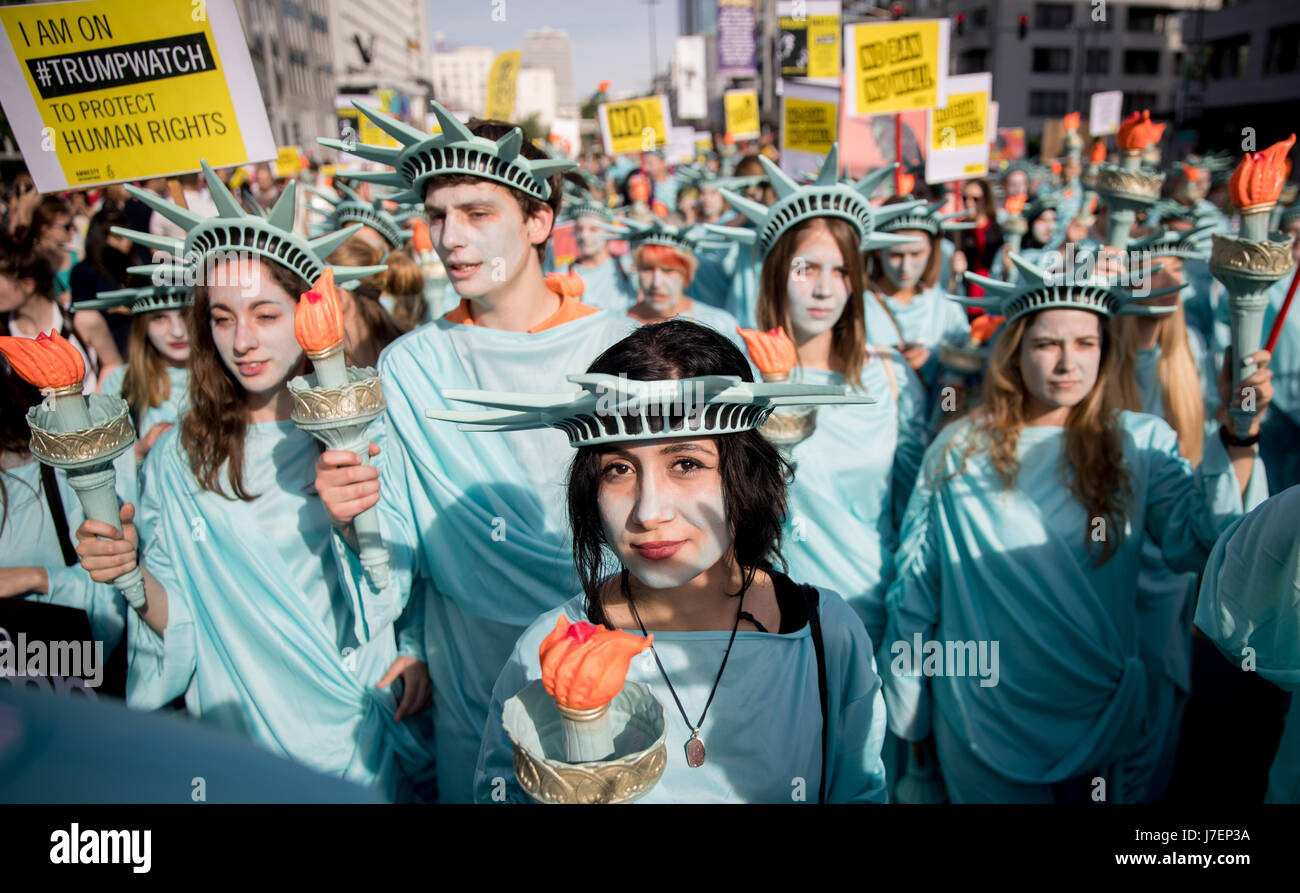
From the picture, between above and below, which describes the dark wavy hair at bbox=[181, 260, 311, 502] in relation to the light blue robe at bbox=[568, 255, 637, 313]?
below

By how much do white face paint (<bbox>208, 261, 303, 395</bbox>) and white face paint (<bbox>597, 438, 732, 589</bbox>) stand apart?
1.27 meters

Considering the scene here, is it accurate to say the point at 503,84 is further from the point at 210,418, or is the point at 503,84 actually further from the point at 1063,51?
the point at 1063,51

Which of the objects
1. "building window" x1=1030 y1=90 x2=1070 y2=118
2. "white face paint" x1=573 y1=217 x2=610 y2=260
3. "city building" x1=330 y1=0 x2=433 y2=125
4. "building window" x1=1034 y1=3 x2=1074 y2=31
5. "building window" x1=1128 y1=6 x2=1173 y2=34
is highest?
"city building" x1=330 y1=0 x2=433 y2=125

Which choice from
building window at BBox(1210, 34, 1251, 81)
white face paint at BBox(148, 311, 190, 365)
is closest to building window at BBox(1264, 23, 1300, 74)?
building window at BBox(1210, 34, 1251, 81)

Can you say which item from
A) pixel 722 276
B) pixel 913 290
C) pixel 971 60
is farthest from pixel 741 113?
pixel 971 60

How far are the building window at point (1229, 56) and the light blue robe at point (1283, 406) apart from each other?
35034mm

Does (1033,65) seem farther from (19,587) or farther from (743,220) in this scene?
(19,587)

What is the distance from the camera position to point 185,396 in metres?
2.95

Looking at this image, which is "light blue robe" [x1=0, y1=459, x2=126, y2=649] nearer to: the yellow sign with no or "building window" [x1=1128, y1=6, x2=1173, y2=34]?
the yellow sign with no

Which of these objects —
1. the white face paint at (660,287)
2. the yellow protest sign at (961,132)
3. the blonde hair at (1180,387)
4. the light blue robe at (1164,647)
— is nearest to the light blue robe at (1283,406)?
the blonde hair at (1180,387)

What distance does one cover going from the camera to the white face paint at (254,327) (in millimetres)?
2303

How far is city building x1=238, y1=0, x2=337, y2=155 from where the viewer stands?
3897 cm

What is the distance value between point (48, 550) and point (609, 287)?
16.0ft

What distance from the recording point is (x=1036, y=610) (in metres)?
2.79
